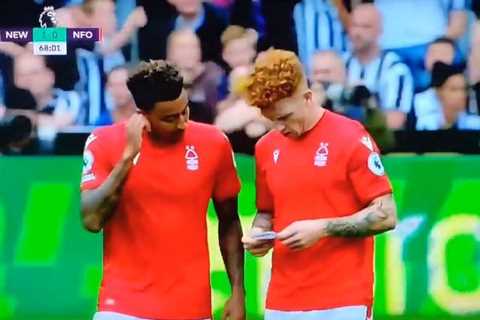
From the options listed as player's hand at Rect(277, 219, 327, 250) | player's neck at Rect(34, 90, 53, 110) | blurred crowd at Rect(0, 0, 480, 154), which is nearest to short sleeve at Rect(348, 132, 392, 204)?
player's hand at Rect(277, 219, 327, 250)

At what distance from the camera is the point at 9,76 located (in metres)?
8.46

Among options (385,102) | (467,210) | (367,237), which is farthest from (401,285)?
(367,237)

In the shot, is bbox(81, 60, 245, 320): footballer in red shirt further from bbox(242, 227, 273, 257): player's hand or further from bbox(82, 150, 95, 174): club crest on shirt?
bbox(242, 227, 273, 257): player's hand

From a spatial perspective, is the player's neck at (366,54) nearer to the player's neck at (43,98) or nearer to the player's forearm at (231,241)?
the player's neck at (43,98)

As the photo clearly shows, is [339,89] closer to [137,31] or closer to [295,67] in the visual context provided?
[137,31]

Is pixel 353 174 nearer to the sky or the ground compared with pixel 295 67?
nearer to the ground

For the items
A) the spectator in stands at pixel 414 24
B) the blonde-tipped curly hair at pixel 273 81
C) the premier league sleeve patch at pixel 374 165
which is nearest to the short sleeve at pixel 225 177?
the blonde-tipped curly hair at pixel 273 81

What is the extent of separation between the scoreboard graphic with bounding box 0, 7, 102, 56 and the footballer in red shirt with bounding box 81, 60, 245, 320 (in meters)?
3.06

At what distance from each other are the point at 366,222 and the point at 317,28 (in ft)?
11.0

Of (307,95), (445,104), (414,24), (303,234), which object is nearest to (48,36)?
(414,24)

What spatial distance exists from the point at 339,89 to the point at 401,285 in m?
1.29

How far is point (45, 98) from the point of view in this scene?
845cm

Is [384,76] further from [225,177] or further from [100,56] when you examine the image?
[225,177]

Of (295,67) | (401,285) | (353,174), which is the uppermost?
(295,67)
